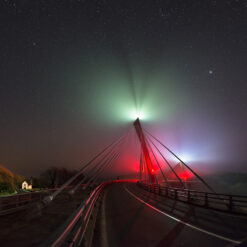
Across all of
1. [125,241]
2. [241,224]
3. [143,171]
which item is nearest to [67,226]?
[125,241]

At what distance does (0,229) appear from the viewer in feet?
21.8

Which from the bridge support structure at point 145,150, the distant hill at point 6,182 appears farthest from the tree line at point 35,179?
the bridge support structure at point 145,150

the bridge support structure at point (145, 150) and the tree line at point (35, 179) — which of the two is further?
the bridge support structure at point (145, 150)

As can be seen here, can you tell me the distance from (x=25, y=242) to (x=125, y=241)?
2734mm

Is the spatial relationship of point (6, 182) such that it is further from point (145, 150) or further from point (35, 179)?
point (35, 179)

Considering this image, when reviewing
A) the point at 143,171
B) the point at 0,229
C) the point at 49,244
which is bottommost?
the point at 0,229

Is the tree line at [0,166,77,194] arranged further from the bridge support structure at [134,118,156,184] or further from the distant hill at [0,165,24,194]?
the bridge support structure at [134,118,156,184]

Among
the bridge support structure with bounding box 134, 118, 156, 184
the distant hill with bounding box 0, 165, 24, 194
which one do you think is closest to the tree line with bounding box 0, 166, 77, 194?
the distant hill with bounding box 0, 165, 24, 194

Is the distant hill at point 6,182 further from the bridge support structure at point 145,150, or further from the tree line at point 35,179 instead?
the bridge support structure at point 145,150

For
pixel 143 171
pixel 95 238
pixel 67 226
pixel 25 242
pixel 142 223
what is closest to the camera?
pixel 67 226

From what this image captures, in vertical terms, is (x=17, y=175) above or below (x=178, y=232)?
above

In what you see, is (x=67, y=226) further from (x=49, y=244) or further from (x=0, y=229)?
(x=0, y=229)

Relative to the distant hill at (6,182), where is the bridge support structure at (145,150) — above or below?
above

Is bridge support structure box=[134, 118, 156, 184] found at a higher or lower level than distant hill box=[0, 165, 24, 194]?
higher
